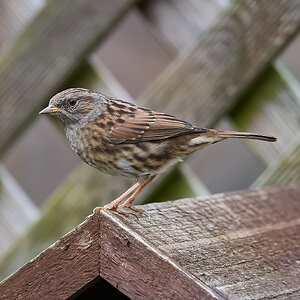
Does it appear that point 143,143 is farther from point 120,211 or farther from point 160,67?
point 160,67

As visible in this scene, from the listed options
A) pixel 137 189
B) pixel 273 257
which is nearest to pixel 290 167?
pixel 137 189

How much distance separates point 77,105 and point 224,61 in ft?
2.17

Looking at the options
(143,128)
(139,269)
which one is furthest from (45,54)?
(139,269)

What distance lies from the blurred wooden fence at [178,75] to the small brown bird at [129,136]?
14.4 inches

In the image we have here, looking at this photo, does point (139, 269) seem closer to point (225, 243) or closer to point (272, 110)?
point (225, 243)

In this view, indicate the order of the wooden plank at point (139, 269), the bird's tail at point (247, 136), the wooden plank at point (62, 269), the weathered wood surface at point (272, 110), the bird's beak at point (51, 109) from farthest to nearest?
the weathered wood surface at point (272, 110) < the bird's beak at point (51, 109) < the bird's tail at point (247, 136) < the wooden plank at point (62, 269) < the wooden plank at point (139, 269)

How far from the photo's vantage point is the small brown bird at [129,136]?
2791 millimetres

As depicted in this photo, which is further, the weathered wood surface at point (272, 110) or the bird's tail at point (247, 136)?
the weathered wood surface at point (272, 110)

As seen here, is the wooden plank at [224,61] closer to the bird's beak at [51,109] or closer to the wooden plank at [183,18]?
the wooden plank at [183,18]

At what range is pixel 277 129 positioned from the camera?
125 inches

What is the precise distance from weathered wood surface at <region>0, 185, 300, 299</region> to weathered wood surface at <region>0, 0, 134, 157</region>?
3.28 feet

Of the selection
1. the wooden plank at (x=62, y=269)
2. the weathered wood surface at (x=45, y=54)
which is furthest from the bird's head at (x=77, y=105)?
the wooden plank at (x=62, y=269)

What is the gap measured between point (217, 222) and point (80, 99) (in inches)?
27.6

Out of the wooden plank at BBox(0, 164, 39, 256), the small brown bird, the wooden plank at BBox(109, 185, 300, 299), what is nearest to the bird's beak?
the small brown bird
